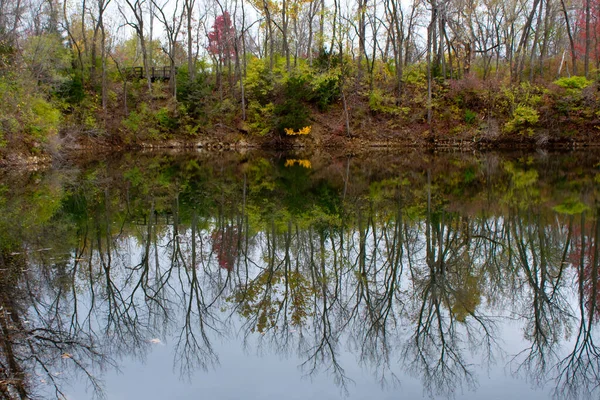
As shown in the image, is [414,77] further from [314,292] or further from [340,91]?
[314,292]

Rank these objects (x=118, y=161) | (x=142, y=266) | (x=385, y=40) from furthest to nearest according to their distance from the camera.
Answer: (x=385, y=40)
(x=118, y=161)
(x=142, y=266)

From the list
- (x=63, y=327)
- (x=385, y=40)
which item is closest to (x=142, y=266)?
(x=63, y=327)

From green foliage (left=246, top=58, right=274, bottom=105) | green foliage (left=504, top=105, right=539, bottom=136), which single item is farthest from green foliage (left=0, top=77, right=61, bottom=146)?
green foliage (left=504, top=105, right=539, bottom=136)

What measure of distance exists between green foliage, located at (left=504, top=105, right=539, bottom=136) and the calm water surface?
20568 mm

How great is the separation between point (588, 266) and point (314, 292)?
4.59 meters

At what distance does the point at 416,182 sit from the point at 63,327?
48.1 feet

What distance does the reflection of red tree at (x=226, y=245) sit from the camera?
9.08m

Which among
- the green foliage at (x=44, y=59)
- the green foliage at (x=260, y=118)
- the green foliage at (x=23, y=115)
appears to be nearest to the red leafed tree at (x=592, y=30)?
the green foliage at (x=260, y=118)

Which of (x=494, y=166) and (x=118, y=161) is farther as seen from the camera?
(x=118, y=161)

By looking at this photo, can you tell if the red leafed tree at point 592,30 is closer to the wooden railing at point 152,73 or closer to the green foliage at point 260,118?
the green foliage at point 260,118

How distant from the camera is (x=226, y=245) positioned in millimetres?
10188

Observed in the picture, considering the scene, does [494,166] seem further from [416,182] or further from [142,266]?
[142,266]

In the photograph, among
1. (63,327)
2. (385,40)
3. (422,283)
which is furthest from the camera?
(385,40)

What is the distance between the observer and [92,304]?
712 cm
